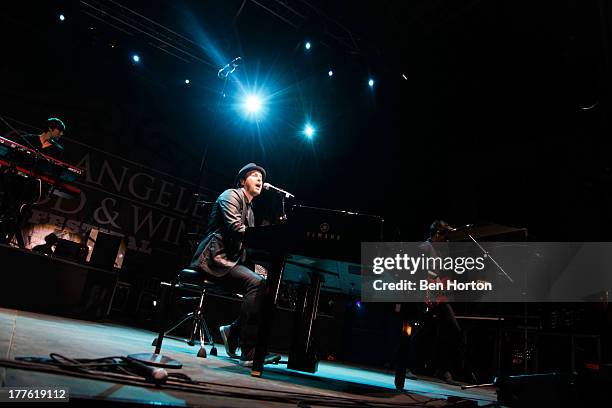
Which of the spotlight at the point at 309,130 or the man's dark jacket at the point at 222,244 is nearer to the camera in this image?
the man's dark jacket at the point at 222,244

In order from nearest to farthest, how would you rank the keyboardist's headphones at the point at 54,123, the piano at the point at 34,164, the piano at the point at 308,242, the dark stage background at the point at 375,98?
the piano at the point at 308,242, the piano at the point at 34,164, the keyboardist's headphones at the point at 54,123, the dark stage background at the point at 375,98

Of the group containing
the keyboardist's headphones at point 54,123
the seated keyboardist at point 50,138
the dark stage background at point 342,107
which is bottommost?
the seated keyboardist at point 50,138

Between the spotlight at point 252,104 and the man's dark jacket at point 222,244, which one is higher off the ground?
the spotlight at point 252,104

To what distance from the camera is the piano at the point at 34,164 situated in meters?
4.94

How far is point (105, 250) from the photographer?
548 centimetres

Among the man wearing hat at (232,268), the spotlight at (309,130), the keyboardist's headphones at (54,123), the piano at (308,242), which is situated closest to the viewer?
the piano at (308,242)

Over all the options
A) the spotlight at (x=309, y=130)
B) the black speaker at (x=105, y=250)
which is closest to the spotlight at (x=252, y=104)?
the spotlight at (x=309, y=130)

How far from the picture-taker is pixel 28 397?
1.00 meters

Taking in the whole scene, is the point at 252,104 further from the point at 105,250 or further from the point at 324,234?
the point at 324,234

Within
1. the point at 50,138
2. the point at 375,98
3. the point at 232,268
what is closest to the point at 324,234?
the point at 232,268

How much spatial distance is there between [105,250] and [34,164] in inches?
57.3

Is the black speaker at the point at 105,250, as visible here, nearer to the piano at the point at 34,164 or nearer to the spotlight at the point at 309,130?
the piano at the point at 34,164

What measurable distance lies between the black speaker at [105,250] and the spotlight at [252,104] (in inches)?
173

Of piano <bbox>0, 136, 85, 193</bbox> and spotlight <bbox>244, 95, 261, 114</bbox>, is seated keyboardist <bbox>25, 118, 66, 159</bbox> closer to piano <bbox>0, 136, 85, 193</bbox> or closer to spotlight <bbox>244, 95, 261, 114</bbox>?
piano <bbox>0, 136, 85, 193</bbox>
